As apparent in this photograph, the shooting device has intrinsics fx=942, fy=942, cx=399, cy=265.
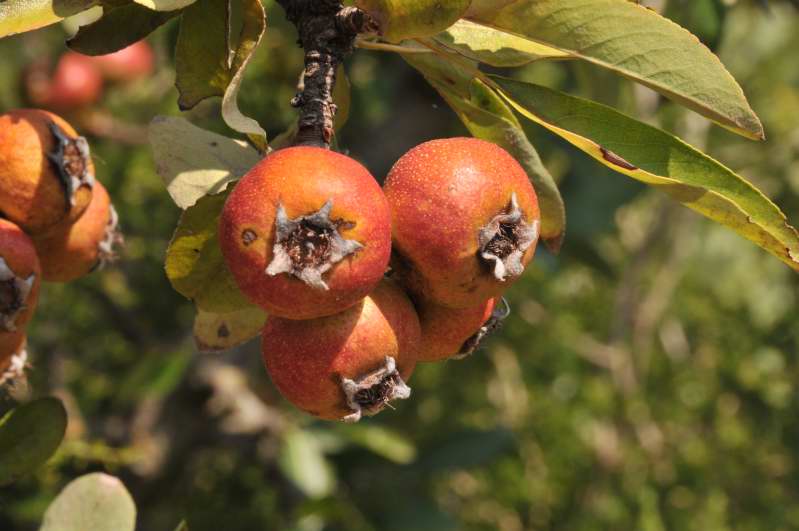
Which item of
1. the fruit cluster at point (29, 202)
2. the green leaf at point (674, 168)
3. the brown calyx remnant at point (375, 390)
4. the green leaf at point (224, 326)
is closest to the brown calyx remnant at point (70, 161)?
the fruit cluster at point (29, 202)

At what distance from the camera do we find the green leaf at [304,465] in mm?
2988

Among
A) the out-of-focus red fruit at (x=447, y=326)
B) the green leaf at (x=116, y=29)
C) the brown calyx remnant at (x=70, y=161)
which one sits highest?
the green leaf at (x=116, y=29)

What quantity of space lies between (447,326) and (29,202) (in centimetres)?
54

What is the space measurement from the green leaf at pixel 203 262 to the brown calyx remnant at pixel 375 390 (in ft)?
0.74

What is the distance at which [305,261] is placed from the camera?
92 cm

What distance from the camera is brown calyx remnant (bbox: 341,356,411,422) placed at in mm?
1008

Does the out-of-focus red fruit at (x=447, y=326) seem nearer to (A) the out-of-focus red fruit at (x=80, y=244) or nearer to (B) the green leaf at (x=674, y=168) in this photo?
(B) the green leaf at (x=674, y=168)

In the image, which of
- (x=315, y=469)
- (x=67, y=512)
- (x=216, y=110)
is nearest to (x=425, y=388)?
(x=315, y=469)

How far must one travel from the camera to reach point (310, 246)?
92cm

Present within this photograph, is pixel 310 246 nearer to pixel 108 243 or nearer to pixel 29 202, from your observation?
pixel 29 202

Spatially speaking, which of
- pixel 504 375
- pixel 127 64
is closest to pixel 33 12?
pixel 127 64

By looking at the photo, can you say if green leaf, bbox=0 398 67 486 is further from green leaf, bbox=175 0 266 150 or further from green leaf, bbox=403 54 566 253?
green leaf, bbox=403 54 566 253

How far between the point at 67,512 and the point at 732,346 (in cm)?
307

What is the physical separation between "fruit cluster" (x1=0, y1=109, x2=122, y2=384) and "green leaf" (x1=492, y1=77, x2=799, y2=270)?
59 centimetres
